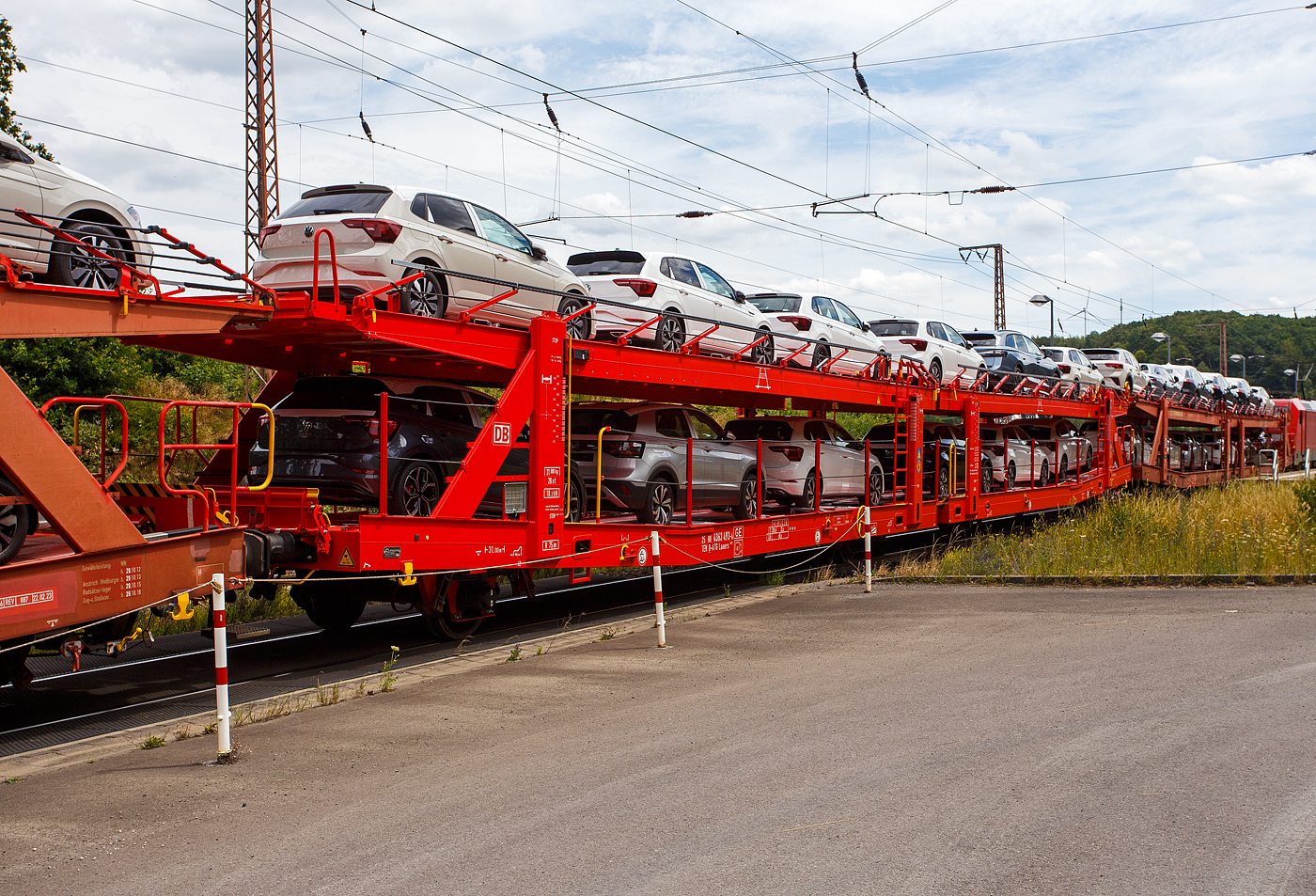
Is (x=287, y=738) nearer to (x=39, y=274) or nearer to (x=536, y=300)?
(x=39, y=274)

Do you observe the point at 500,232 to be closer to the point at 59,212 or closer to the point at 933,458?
the point at 59,212

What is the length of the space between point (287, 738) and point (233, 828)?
1.71 metres

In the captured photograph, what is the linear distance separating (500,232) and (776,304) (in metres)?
7.68

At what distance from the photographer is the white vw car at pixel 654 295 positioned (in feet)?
45.4

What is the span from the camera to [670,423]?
1345 centimetres

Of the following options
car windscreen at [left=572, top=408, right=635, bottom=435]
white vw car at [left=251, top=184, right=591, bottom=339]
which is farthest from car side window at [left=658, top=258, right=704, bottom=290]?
white vw car at [left=251, top=184, right=591, bottom=339]

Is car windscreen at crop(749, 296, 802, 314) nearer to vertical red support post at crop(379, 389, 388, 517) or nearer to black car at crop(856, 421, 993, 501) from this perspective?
black car at crop(856, 421, 993, 501)

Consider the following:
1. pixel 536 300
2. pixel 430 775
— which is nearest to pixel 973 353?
pixel 536 300

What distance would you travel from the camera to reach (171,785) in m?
6.18

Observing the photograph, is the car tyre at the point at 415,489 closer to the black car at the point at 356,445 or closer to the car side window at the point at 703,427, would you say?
the black car at the point at 356,445

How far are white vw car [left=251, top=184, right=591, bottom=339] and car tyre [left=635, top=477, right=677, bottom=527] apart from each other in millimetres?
2488

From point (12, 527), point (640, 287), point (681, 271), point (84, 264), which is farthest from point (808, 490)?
point (12, 527)

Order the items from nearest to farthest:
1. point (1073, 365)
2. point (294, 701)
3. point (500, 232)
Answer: point (294, 701), point (500, 232), point (1073, 365)

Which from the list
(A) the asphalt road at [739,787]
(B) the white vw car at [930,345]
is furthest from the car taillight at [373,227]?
(B) the white vw car at [930,345]
